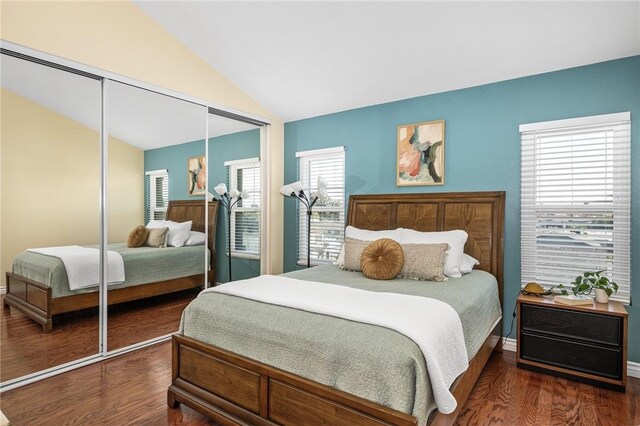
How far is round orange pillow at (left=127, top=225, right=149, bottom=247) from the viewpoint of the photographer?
3.13 m

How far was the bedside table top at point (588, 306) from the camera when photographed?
2508 mm

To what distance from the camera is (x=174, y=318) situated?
356 centimetres

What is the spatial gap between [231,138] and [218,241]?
3.76 ft

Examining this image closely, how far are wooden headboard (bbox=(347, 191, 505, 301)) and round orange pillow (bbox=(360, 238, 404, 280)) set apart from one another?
742 millimetres

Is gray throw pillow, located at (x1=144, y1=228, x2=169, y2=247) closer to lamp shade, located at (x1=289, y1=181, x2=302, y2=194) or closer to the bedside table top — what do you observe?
lamp shade, located at (x1=289, y1=181, x2=302, y2=194)

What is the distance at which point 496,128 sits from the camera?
331 centimetres

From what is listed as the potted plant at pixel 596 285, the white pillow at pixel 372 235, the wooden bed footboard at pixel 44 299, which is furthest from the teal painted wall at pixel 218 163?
the potted plant at pixel 596 285

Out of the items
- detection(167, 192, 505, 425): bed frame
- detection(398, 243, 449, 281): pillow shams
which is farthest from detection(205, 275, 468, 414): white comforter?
detection(398, 243, 449, 281): pillow shams

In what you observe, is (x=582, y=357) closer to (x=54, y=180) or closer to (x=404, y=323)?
(x=404, y=323)

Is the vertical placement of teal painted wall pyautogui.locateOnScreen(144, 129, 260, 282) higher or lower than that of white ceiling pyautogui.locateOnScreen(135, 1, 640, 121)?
lower

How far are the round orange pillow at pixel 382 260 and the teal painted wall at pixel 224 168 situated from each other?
5.53 ft

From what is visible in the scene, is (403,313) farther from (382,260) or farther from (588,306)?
(588,306)

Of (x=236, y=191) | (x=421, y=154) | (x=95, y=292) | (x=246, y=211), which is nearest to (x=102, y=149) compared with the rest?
(x=95, y=292)

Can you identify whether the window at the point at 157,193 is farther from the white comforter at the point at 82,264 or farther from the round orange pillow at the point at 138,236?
the white comforter at the point at 82,264
